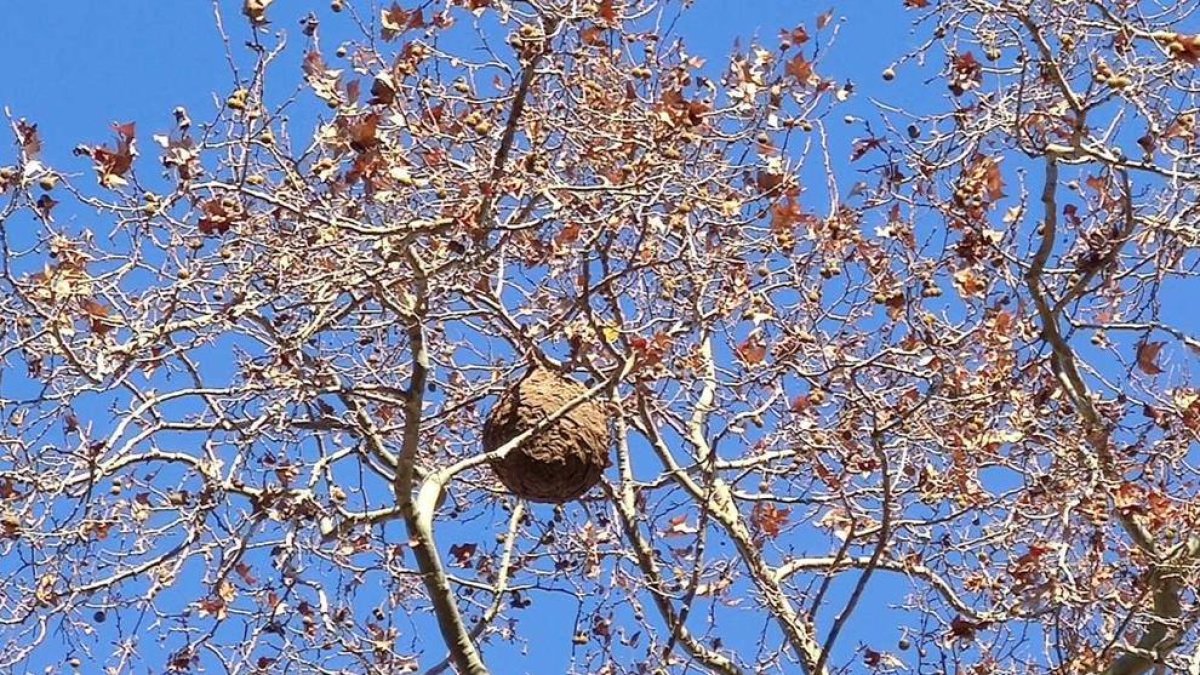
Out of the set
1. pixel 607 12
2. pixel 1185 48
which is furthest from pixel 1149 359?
pixel 607 12

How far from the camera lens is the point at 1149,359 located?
7133mm

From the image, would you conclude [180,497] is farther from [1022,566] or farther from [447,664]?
[1022,566]

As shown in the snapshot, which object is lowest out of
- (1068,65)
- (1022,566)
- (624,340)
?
(1022,566)

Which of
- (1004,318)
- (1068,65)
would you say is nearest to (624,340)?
(1004,318)

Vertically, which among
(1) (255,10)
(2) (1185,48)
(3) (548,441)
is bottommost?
(3) (548,441)

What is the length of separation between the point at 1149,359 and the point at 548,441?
109 inches

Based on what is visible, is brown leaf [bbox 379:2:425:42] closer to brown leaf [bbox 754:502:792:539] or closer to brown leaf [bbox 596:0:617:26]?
brown leaf [bbox 596:0:617:26]

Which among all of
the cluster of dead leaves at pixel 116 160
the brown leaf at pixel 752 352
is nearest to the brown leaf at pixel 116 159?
the cluster of dead leaves at pixel 116 160

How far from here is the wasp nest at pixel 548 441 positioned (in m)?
5.87

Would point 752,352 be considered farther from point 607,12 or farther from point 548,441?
point 607,12

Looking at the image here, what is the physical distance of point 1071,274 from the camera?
23.5 feet

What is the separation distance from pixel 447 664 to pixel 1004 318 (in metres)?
2.67

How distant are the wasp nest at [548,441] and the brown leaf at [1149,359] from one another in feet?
8.08

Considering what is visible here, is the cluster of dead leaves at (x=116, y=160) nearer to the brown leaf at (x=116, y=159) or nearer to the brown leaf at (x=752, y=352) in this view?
the brown leaf at (x=116, y=159)
